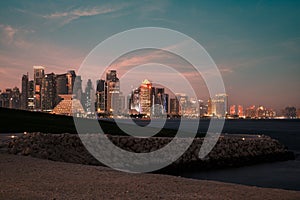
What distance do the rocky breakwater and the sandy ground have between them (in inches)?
219

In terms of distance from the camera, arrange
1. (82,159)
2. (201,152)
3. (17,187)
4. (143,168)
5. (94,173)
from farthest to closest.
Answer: (201,152) < (143,168) < (82,159) < (94,173) < (17,187)

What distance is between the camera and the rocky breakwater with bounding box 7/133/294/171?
16.7 metres

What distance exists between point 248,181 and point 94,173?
889cm

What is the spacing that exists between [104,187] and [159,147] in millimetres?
14123

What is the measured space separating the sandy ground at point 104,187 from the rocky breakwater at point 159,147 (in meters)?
5.56

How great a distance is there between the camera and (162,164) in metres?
20.2

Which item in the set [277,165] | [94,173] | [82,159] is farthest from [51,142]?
[277,165]

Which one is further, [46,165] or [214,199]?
[46,165]

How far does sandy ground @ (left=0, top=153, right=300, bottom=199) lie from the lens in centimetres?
770

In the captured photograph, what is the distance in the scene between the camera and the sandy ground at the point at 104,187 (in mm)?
7695

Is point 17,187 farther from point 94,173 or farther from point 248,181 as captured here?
point 248,181

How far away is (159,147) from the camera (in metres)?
22.5

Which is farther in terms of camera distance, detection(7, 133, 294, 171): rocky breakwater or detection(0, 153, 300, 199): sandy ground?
detection(7, 133, 294, 171): rocky breakwater

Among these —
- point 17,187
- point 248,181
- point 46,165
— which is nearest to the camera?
point 17,187
